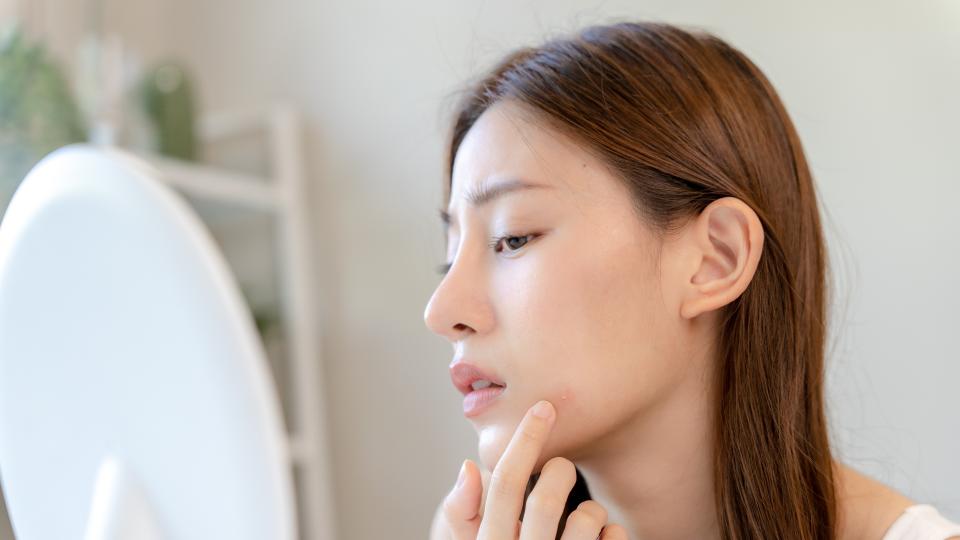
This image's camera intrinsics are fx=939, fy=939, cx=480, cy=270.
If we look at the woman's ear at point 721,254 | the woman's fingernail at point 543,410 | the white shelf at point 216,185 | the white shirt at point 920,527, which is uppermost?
the white shelf at point 216,185

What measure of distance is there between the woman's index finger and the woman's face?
2cm

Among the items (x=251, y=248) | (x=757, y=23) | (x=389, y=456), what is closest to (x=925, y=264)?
(x=757, y=23)

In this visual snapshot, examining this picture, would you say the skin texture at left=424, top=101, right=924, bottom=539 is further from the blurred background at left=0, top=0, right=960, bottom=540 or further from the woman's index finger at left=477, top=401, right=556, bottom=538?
the blurred background at left=0, top=0, right=960, bottom=540

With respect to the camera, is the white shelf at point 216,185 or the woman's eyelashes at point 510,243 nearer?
the woman's eyelashes at point 510,243

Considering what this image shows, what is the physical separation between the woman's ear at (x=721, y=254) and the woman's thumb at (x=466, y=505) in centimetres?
23

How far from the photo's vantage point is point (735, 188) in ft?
2.65

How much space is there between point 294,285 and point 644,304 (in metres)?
0.98

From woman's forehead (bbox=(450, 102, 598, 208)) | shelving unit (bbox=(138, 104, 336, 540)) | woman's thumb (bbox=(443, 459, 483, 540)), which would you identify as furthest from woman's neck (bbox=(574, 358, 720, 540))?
shelving unit (bbox=(138, 104, 336, 540))

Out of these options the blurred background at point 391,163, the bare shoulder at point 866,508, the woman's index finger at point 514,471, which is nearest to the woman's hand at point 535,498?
the woman's index finger at point 514,471

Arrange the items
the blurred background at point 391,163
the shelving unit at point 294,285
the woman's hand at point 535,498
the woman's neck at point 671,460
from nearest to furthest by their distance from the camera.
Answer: the woman's hand at point 535,498 → the woman's neck at point 671,460 → the blurred background at point 391,163 → the shelving unit at point 294,285

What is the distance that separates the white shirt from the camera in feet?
2.53

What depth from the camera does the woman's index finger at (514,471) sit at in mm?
750

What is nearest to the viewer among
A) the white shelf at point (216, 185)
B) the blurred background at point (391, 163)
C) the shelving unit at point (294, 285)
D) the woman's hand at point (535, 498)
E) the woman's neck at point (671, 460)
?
the woman's hand at point (535, 498)

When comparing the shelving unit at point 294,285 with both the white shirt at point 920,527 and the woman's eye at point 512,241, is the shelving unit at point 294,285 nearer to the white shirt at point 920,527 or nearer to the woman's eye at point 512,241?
the woman's eye at point 512,241
